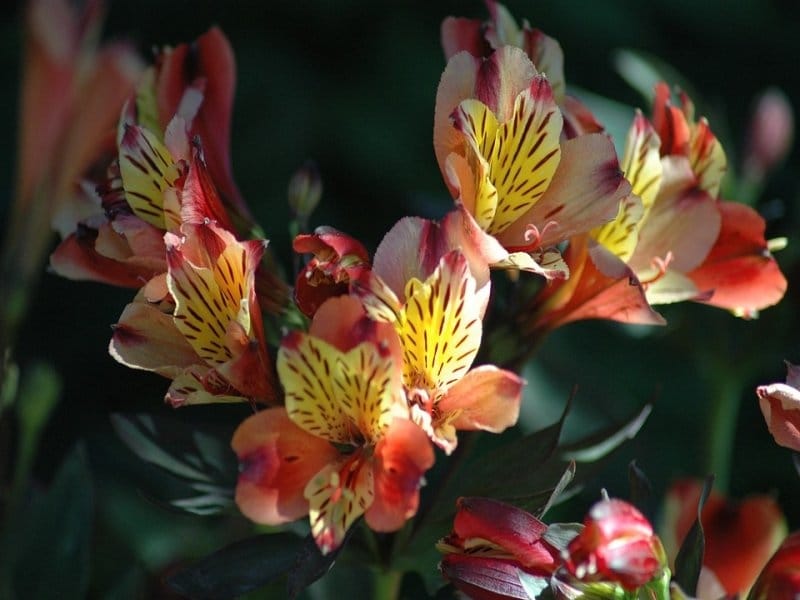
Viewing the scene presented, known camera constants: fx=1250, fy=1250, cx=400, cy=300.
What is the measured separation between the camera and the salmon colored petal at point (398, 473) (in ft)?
1.55

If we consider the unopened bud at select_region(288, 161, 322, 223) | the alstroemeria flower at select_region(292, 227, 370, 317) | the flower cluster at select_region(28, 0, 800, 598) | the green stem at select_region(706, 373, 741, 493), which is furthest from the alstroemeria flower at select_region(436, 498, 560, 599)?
the green stem at select_region(706, 373, 741, 493)

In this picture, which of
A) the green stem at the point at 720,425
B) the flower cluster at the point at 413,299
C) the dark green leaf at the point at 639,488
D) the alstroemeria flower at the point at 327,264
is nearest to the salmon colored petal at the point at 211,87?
the flower cluster at the point at 413,299

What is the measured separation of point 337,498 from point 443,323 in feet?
0.27

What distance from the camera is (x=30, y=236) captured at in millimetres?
704

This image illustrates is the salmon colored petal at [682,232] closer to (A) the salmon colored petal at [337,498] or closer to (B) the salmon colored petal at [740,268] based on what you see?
(B) the salmon colored petal at [740,268]

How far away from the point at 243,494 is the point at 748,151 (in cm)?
59

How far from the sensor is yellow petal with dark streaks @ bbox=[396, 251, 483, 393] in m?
0.48

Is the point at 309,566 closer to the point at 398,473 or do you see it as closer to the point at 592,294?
the point at 398,473

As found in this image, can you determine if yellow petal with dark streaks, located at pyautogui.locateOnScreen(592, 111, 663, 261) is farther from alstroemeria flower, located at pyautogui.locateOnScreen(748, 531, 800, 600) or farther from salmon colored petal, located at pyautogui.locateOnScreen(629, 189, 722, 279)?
alstroemeria flower, located at pyautogui.locateOnScreen(748, 531, 800, 600)

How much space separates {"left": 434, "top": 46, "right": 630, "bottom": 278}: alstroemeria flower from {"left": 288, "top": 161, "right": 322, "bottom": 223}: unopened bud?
0.12 metres

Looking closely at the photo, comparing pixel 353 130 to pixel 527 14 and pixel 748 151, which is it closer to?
pixel 527 14

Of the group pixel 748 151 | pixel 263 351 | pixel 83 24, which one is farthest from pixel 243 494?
pixel 748 151

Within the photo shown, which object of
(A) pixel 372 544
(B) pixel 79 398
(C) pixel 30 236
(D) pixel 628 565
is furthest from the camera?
(B) pixel 79 398

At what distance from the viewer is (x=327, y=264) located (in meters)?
0.50
